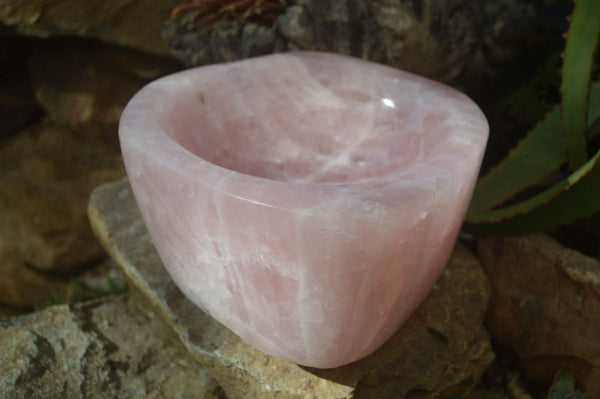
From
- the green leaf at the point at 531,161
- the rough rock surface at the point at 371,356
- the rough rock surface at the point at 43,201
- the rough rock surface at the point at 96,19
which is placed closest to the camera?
the rough rock surface at the point at 371,356

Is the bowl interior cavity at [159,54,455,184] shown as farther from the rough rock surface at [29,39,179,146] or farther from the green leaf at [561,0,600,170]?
the rough rock surface at [29,39,179,146]

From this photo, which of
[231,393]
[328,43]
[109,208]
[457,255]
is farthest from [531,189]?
[109,208]

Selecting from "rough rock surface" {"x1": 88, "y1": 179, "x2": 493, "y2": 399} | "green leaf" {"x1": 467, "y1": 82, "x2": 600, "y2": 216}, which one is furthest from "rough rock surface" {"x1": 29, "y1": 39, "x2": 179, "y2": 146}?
"green leaf" {"x1": 467, "y1": 82, "x2": 600, "y2": 216}

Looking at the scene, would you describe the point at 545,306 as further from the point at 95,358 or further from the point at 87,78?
the point at 87,78

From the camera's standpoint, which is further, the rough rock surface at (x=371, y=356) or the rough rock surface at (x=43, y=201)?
the rough rock surface at (x=43, y=201)

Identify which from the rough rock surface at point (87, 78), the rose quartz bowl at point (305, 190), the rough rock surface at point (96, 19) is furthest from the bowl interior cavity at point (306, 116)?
the rough rock surface at point (87, 78)

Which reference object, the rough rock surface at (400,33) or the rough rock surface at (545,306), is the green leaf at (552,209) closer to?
the rough rock surface at (545,306)

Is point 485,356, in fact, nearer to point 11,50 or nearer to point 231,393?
point 231,393
